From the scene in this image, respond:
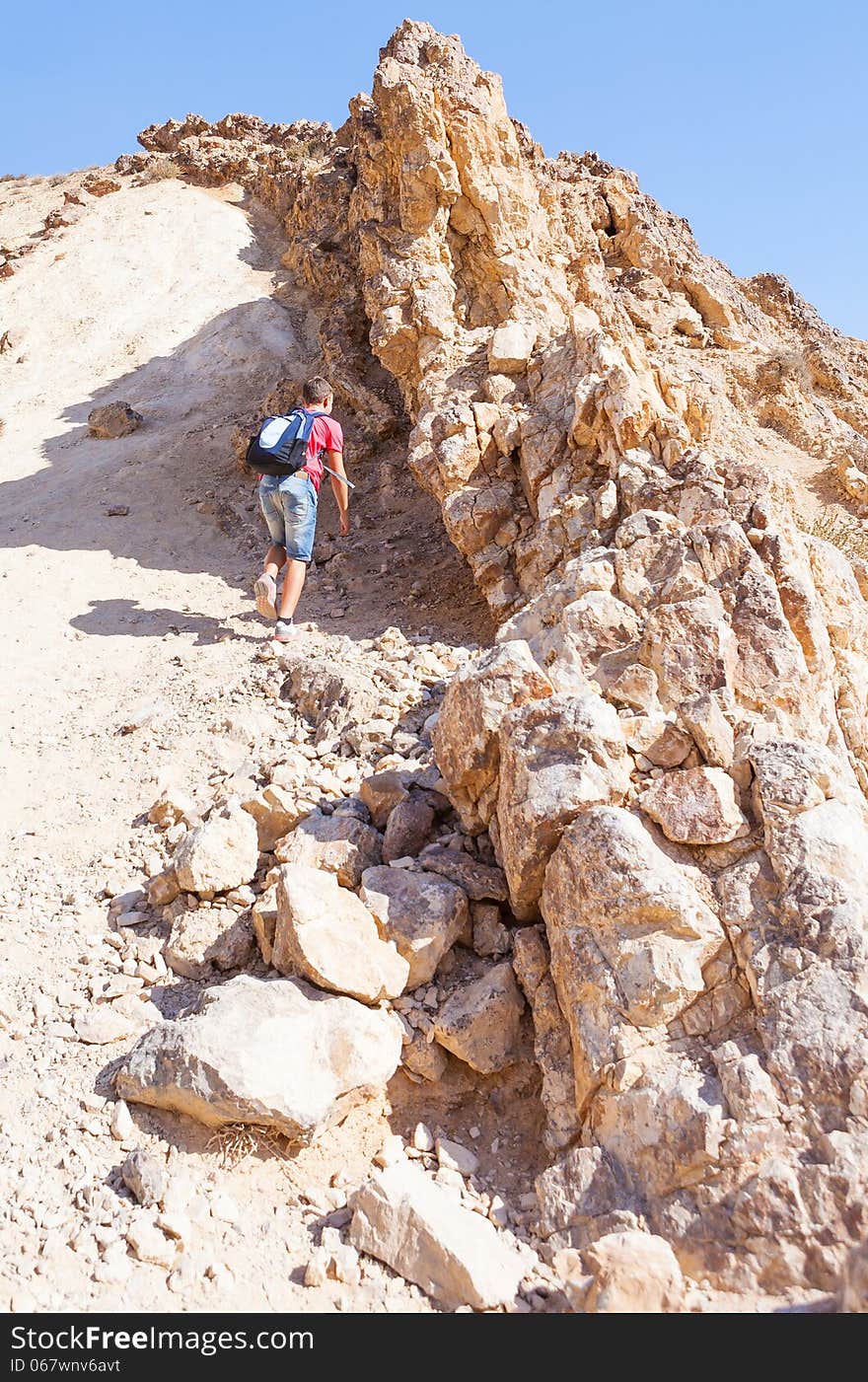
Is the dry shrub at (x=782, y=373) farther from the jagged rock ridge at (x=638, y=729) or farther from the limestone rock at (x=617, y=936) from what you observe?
the limestone rock at (x=617, y=936)

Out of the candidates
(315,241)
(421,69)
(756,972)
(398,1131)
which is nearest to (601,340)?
(421,69)

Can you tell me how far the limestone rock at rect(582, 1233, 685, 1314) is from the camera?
2.17 metres

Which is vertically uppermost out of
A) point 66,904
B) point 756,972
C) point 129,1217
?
point 756,972

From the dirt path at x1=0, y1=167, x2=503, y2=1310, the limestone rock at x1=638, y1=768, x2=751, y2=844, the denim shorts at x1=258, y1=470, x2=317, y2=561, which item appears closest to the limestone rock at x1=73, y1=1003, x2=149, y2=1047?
the dirt path at x1=0, y1=167, x2=503, y2=1310

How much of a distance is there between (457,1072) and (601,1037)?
0.68m

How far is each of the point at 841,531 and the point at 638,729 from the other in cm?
658

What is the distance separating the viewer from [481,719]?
3.59 meters

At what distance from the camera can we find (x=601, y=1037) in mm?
2740

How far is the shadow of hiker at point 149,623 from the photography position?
633cm

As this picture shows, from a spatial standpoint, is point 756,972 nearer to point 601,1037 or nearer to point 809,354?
point 601,1037

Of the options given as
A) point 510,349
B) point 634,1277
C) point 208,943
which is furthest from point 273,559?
point 634,1277

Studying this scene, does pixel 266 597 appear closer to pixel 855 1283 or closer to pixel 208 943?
pixel 208 943

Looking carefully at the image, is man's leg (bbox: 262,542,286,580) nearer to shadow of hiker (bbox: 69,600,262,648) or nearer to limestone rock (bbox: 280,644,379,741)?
shadow of hiker (bbox: 69,600,262,648)

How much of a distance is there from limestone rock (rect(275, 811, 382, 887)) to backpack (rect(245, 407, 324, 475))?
10.7 ft
